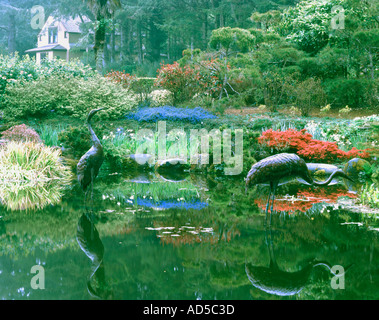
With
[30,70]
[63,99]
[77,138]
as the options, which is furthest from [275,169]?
[30,70]

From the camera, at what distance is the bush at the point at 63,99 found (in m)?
14.1

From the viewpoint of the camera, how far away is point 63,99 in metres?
14.8

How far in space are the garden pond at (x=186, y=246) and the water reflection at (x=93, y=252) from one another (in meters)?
0.01

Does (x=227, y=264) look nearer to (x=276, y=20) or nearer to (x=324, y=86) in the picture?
(x=324, y=86)

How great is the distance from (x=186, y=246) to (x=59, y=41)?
1722 inches

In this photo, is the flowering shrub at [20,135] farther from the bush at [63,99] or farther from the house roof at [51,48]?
the house roof at [51,48]

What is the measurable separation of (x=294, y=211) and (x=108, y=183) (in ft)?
13.8

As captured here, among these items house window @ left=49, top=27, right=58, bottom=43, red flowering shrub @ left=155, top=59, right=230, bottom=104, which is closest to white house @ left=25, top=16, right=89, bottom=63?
house window @ left=49, top=27, right=58, bottom=43

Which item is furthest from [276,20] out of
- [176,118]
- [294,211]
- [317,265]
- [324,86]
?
[317,265]

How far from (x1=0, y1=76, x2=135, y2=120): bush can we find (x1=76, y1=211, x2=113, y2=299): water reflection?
8236 mm

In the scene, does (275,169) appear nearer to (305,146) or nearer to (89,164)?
(89,164)

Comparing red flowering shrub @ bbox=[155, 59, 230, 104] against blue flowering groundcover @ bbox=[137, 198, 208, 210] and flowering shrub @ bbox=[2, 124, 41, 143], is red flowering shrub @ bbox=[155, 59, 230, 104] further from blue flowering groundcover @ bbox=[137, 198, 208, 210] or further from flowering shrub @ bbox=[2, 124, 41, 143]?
blue flowering groundcover @ bbox=[137, 198, 208, 210]

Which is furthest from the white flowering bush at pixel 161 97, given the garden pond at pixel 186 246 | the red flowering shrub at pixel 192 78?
the garden pond at pixel 186 246

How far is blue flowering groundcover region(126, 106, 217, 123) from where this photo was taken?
14164 mm
